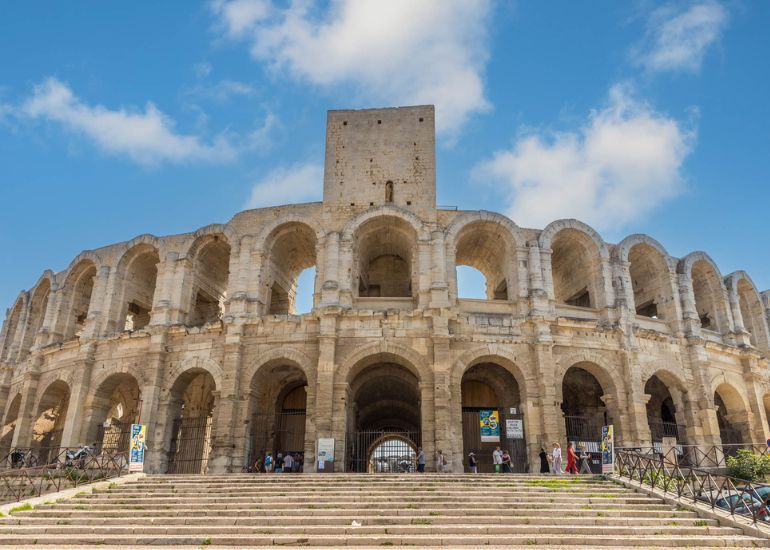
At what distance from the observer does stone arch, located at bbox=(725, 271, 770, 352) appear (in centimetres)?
2492

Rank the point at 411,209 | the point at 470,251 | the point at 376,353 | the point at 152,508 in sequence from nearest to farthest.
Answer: the point at 152,508, the point at 376,353, the point at 411,209, the point at 470,251

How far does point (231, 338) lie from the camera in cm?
1991

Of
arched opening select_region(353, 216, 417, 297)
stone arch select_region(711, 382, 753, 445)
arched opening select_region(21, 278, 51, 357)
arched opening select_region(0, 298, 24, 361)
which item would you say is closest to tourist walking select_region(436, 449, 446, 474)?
arched opening select_region(353, 216, 417, 297)

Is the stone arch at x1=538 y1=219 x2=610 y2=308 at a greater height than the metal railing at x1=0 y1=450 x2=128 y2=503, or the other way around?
the stone arch at x1=538 y1=219 x2=610 y2=308

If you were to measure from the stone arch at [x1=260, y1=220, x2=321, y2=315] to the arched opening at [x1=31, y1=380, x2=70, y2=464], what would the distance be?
348 inches

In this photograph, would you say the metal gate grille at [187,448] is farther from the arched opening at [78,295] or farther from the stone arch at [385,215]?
the stone arch at [385,215]

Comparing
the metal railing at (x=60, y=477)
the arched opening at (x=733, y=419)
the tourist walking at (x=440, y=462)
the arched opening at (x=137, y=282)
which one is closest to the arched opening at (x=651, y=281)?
the arched opening at (x=733, y=419)

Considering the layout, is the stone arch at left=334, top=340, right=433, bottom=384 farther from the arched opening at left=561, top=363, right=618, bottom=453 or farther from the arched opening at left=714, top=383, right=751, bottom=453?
the arched opening at left=714, top=383, right=751, bottom=453

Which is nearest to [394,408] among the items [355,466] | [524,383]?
[355,466]

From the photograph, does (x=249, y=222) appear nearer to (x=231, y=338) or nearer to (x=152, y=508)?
(x=231, y=338)

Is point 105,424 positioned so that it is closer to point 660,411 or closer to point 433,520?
point 433,520

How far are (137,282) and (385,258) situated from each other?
10.4 metres

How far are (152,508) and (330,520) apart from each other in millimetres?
4161

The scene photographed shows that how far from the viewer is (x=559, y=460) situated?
16.3m
